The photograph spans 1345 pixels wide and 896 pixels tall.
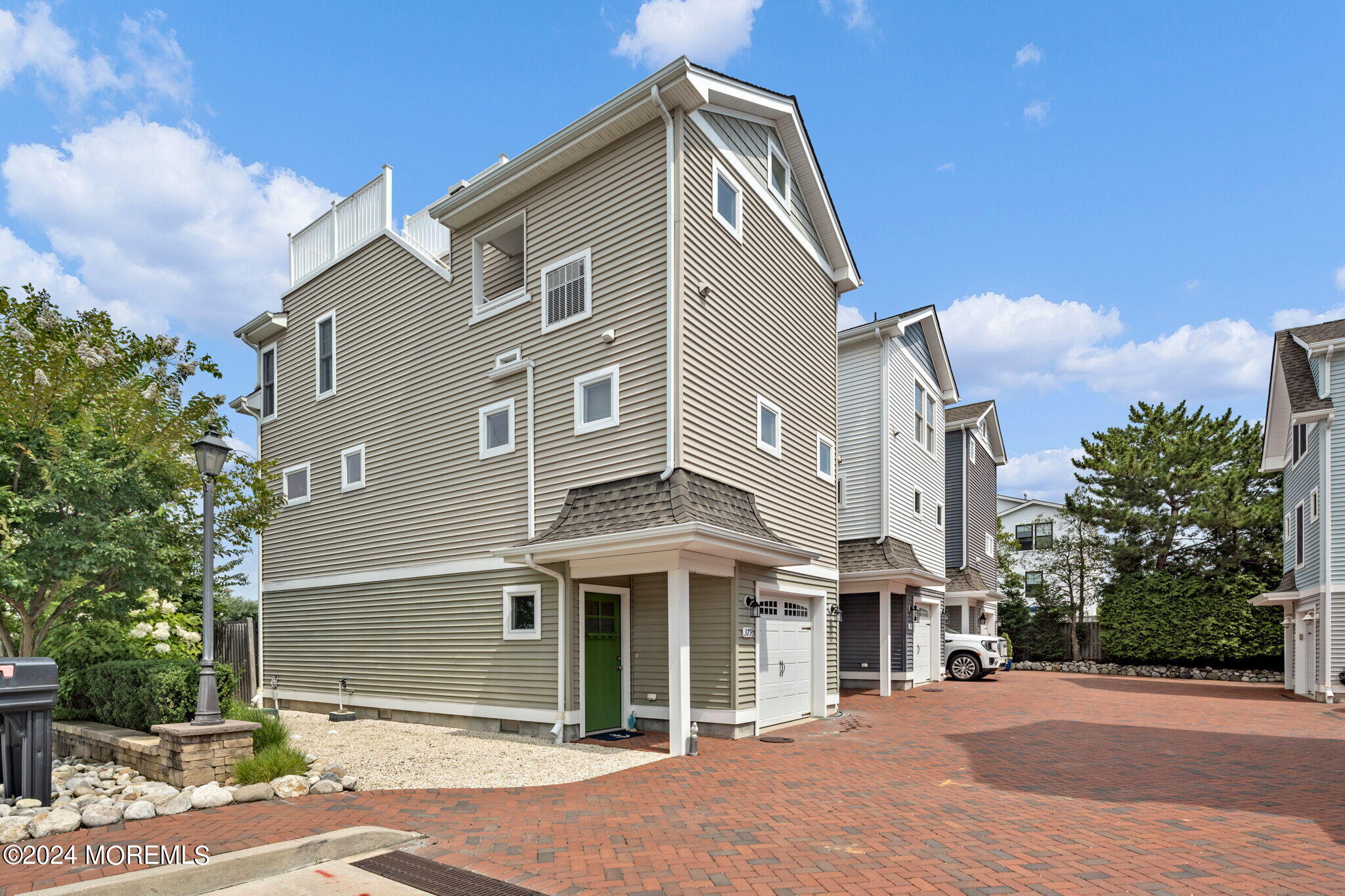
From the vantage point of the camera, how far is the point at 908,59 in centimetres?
1191

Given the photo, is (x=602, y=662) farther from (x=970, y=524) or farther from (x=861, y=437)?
(x=970, y=524)

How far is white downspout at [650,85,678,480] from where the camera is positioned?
1045cm

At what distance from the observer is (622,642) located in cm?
1191

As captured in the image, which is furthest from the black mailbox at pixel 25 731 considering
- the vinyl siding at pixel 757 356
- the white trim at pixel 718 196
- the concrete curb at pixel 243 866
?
the white trim at pixel 718 196

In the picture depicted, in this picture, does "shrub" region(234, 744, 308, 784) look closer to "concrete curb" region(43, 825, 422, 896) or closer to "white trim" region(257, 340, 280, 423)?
"concrete curb" region(43, 825, 422, 896)

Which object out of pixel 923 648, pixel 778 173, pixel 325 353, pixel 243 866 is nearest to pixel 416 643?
pixel 325 353

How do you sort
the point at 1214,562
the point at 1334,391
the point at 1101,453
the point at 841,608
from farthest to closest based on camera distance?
1. the point at 1101,453
2. the point at 1214,562
3. the point at 841,608
4. the point at 1334,391

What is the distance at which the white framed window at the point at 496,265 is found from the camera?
13375 mm

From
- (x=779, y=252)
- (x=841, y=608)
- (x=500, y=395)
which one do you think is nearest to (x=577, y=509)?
A: (x=500, y=395)

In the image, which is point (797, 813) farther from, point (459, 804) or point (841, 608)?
point (841, 608)

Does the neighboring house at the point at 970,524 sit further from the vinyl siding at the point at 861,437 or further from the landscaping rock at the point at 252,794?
the landscaping rock at the point at 252,794

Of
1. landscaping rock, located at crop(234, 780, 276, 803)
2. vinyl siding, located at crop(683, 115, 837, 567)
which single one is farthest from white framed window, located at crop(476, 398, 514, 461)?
landscaping rock, located at crop(234, 780, 276, 803)

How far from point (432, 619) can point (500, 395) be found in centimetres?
404

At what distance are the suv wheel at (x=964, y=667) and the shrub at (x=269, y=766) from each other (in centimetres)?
1959
